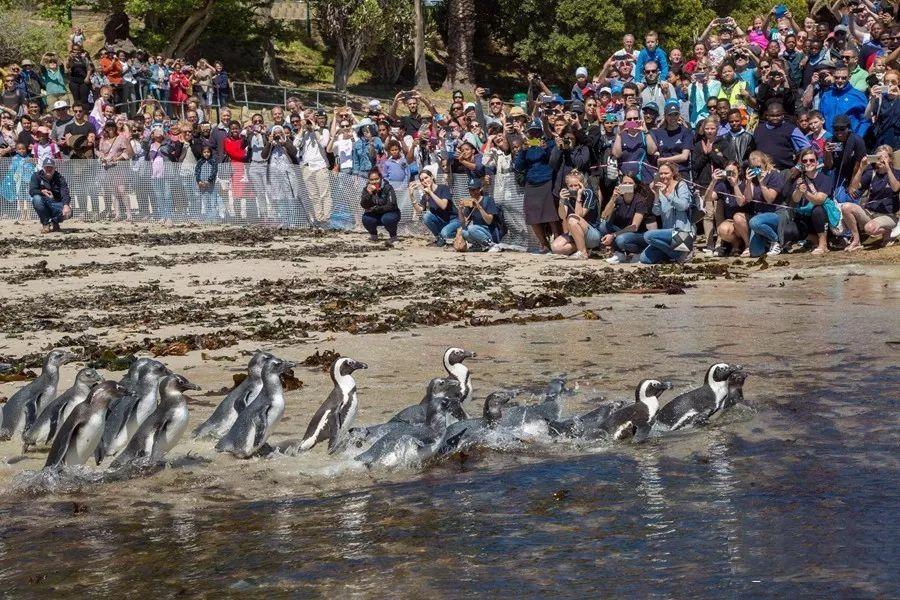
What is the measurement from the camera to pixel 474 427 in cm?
795

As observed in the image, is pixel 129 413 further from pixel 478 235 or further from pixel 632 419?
pixel 478 235

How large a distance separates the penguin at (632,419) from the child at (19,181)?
1986cm

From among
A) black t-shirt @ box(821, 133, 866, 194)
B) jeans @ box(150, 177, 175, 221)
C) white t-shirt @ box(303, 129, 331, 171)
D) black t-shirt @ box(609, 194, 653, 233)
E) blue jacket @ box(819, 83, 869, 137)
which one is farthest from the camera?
jeans @ box(150, 177, 175, 221)

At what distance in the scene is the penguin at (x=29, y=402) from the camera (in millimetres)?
8609

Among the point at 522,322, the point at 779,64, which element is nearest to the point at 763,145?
the point at 779,64

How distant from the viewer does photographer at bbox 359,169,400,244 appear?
20969mm

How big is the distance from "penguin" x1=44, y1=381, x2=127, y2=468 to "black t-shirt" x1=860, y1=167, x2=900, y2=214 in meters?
11.1

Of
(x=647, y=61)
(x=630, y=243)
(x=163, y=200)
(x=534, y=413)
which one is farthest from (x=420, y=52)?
(x=534, y=413)

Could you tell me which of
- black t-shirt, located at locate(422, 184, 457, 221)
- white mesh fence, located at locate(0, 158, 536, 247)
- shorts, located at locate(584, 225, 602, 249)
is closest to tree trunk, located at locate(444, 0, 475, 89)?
white mesh fence, located at locate(0, 158, 536, 247)

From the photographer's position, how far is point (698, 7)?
49.8 meters

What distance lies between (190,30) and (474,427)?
4096 cm

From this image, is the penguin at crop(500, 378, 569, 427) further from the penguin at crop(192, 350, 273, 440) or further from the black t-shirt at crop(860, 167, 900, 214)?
the black t-shirt at crop(860, 167, 900, 214)

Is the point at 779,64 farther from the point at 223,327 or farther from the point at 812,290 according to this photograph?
the point at 223,327

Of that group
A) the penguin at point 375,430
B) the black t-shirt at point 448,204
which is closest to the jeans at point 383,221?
the black t-shirt at point 448,204
